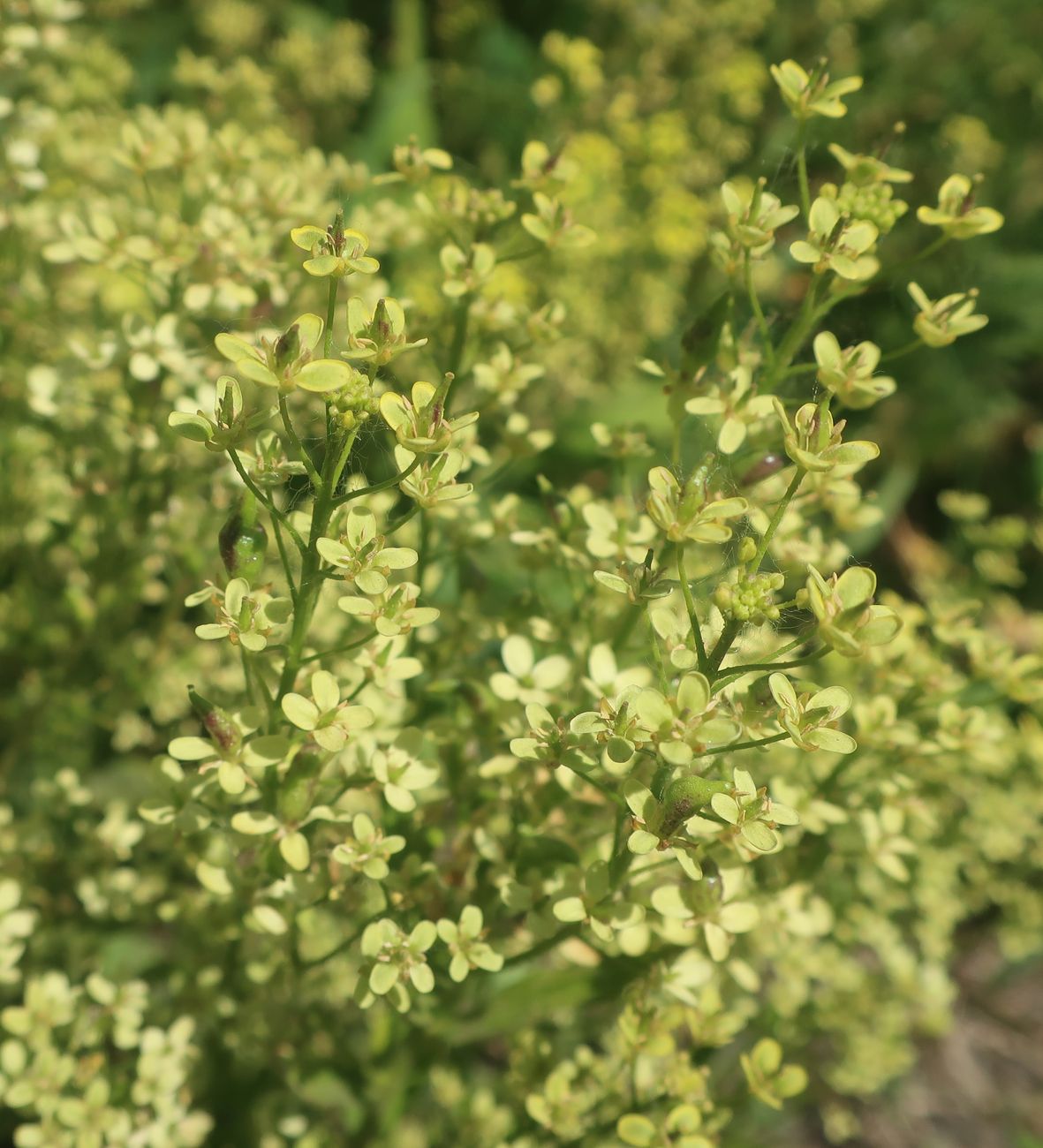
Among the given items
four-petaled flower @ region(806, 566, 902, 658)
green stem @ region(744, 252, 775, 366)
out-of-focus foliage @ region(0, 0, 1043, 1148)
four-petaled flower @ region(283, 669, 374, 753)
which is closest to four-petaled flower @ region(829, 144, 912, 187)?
out-of-focus foliage @ region(0, 0, 1043, 1148)

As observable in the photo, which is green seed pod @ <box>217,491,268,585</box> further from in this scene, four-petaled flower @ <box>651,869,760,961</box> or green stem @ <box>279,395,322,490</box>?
four-petaled flower @ <box>651,869,760,961</box>

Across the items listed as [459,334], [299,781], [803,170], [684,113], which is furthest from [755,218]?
[684,113]

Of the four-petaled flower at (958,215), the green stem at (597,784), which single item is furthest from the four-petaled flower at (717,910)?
the four-petaled flower at (958,215)

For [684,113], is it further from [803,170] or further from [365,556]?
[365,556]

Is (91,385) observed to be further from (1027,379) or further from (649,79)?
(1027,379)

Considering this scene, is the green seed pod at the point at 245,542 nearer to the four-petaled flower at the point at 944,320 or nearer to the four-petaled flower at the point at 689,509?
the four-petaled flower at the point at 689,509

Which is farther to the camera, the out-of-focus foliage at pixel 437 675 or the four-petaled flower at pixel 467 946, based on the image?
the four-petaled flower at pixel 467 946
